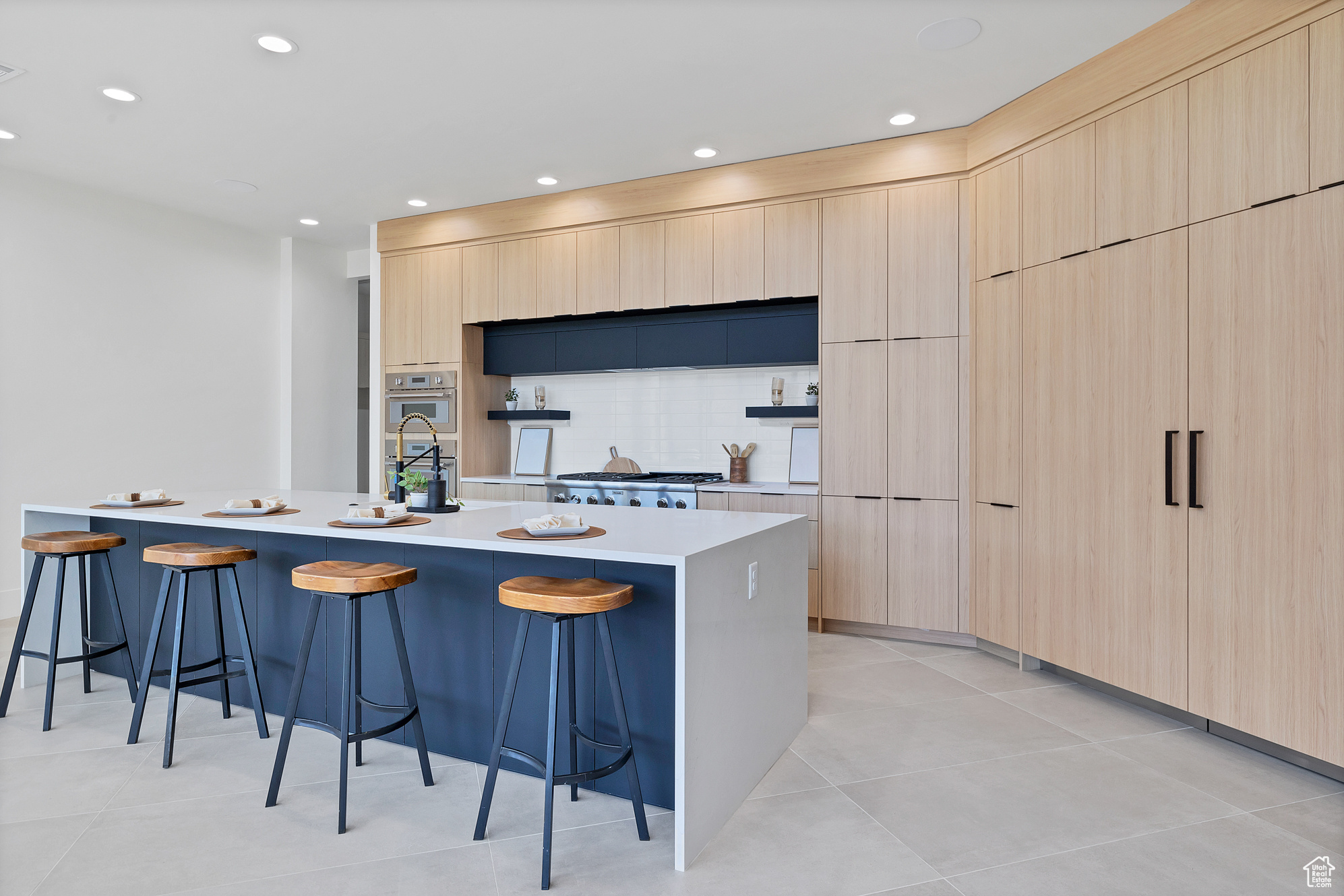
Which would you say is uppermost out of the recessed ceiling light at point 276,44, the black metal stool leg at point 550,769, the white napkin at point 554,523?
the recessed ceiling light at point 276,44

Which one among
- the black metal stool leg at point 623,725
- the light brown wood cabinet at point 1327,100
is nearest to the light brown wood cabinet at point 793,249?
the light brown wood cabinet at point 1327,100

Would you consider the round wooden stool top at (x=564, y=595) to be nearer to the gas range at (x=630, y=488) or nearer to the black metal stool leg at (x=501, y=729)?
the black metal stool leg at (x=501, y=729)

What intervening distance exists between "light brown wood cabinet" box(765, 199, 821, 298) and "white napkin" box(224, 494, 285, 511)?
2.90 metres

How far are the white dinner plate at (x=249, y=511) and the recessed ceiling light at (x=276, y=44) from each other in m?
1.95

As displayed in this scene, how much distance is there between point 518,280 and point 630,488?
1.78 m

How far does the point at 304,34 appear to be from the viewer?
308 cm

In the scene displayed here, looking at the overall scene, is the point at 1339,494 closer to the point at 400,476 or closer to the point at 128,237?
the point at 400,476

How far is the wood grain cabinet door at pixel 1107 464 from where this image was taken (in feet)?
9.62

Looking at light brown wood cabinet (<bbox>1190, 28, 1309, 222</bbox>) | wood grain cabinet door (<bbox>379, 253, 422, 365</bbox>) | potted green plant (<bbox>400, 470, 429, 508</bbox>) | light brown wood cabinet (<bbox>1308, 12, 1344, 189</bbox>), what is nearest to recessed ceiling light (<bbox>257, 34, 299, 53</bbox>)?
potted green plant (<bbox>400, 470, 429, 508</bbox>)

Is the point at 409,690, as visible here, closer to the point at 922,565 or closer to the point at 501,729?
the point at 501,729

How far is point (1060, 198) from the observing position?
3.46m

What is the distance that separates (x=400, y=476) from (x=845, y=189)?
2.94 metres

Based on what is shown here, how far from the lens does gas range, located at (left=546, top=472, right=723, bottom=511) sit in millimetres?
4629

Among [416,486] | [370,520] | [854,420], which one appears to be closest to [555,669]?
[370,520]
